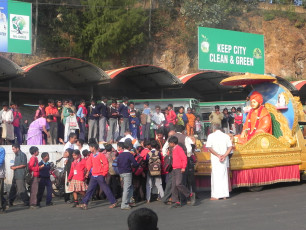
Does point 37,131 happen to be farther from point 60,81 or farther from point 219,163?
point 60,81

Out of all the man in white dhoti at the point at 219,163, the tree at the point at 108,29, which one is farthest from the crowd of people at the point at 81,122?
the tree at the point at 108,29

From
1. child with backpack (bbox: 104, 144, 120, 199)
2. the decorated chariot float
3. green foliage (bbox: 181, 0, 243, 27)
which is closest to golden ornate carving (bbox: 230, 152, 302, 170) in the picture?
the decorated chariot float

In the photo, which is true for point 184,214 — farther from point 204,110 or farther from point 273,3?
point 273,3

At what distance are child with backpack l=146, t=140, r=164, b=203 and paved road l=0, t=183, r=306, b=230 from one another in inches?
13.9

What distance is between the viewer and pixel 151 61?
35312mm

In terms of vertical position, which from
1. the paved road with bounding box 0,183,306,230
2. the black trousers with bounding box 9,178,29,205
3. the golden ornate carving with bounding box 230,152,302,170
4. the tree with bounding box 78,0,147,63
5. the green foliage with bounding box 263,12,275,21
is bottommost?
the paved road with bounding box 0,183,306,230

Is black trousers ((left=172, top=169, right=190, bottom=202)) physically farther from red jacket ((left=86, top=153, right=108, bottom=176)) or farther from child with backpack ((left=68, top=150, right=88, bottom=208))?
child with backpack ((left=68, top=150, right=88, bottom=208))

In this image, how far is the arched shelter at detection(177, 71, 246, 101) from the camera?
23202mm

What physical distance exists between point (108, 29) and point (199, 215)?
2345 centimetres

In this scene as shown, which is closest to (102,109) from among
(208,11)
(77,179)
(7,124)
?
(7,124)

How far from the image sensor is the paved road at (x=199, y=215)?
853 centimetres

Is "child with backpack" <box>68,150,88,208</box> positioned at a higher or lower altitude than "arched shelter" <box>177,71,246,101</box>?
lower

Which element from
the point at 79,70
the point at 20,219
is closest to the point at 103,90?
the point at 79,70

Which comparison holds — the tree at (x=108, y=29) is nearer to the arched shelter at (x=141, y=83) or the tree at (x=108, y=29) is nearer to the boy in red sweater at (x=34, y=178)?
the arched shelter at (x=141, y=83)
